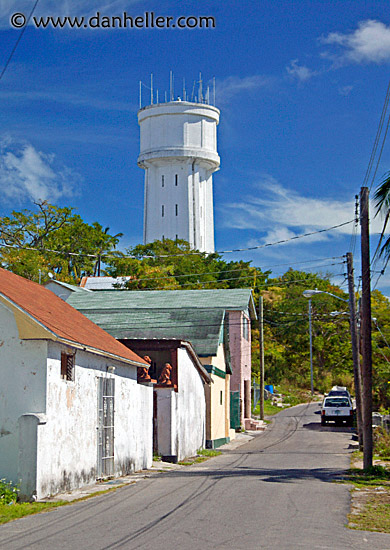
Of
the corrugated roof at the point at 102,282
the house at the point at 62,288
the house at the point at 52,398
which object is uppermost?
the corrugated roof at the point at 102,282

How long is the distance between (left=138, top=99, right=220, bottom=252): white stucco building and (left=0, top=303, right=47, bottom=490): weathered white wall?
63811 mm

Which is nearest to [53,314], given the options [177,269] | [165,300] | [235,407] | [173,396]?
[173,396]

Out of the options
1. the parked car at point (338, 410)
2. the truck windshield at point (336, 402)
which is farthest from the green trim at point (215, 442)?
the truck windshield at point (336, 402)

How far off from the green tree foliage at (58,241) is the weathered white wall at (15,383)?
4134 cm

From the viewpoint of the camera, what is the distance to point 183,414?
24.5m

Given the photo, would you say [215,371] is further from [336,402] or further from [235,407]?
[336,402]

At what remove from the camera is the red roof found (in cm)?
1424

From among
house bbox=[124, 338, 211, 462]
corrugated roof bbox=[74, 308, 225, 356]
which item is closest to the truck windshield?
corrugated roof bbox=[74, 308, 225, 356]

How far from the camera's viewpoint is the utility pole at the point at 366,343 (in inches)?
779

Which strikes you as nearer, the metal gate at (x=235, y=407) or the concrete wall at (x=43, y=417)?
the concrete wall at (x=43, y=417)

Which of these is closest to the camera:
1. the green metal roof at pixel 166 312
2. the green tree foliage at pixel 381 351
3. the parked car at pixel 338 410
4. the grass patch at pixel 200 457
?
the grass patch at pixel 200 457

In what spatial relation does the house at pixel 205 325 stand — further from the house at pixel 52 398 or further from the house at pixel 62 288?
the house at pixel 52 398

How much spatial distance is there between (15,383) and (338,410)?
30361 mm

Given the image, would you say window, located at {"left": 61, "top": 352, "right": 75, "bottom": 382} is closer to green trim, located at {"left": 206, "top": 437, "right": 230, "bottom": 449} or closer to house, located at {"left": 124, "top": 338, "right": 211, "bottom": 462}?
house, located at {"left": 124, "top": 338, "right": 211, "bottom": 462}
